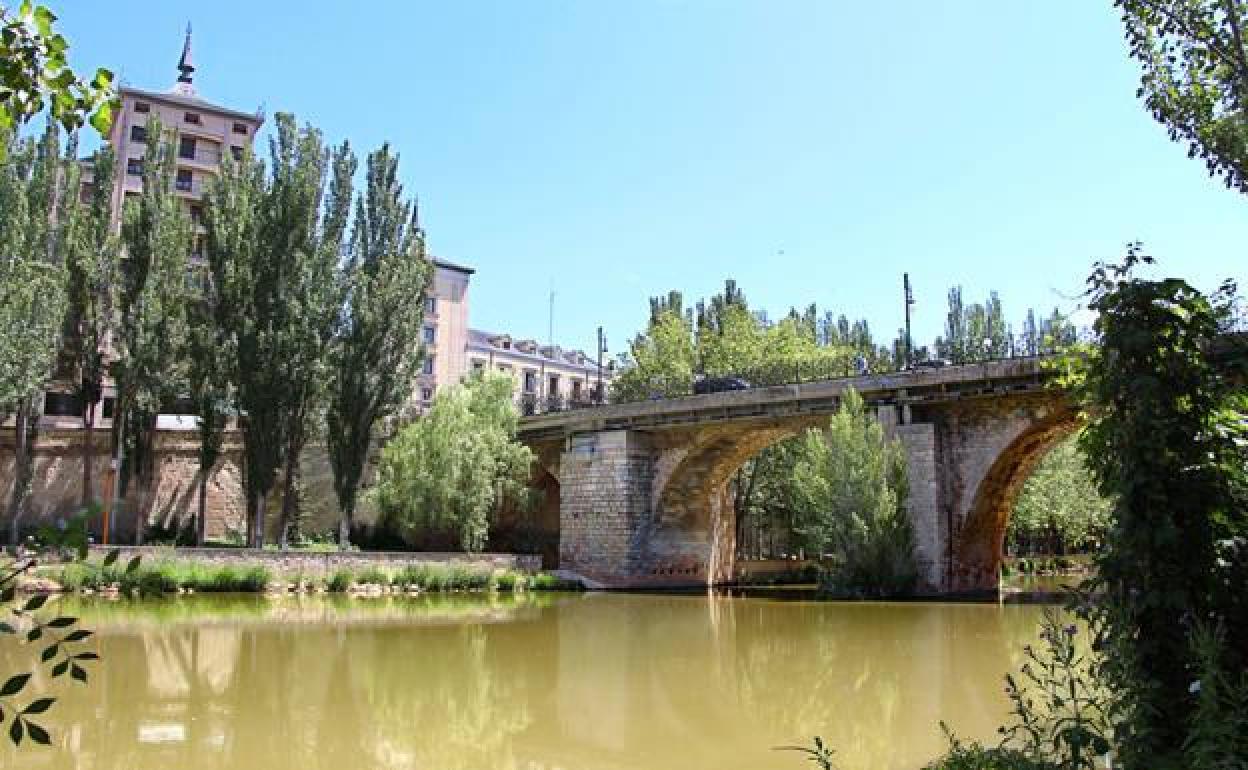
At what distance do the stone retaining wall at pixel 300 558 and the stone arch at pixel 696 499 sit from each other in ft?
14.7

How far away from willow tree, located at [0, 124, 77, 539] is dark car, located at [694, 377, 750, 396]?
15.6 m

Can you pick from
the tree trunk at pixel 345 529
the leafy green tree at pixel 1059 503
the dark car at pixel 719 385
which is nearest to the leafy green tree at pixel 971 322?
the leafy green tree at pixel 1059 503

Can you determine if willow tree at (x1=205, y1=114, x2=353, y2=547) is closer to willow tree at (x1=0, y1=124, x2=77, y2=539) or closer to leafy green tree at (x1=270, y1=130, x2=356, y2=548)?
leafy green tree at (x1=270, y1=130, x2=356, y2=548)

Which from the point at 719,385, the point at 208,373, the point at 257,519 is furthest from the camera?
the point at 719,385

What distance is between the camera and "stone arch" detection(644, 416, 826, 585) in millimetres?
25188

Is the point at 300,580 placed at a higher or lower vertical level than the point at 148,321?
lower

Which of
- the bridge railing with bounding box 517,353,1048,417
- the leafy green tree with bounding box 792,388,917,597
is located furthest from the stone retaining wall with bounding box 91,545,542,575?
the leafy green tree with bounding box 792,388,917,597

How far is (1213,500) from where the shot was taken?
375 cm

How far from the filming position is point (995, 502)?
21656 mm

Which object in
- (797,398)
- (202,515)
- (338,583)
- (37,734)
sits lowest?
(338,583)

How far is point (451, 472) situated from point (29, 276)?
424 inches

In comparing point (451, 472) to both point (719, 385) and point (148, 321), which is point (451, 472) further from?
point (148, 321)

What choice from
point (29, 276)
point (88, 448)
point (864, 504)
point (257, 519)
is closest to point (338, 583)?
point (257, 519)

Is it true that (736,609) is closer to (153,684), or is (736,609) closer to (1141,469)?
(153,684)
